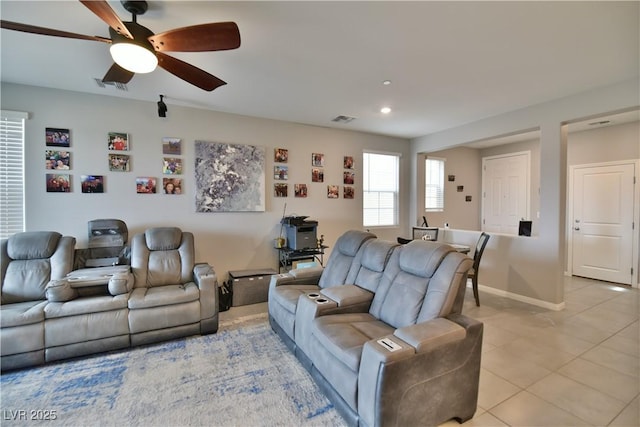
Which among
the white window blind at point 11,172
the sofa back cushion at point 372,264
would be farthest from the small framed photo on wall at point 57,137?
the sofa back cushion at point 372,264

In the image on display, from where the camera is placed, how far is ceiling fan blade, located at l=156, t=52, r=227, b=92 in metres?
2.13

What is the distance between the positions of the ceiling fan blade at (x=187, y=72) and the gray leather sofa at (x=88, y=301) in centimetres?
192

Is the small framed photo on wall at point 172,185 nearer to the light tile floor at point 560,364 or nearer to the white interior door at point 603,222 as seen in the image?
the light tile floor at point 560,364

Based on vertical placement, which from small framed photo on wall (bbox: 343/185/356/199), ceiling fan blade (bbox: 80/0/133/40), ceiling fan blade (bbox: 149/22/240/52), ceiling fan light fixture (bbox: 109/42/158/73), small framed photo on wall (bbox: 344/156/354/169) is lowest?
small framed photo on wall (bbox: 343/185/356/199)

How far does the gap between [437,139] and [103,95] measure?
5.21m

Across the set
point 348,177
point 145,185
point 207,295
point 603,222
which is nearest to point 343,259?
point 207,295

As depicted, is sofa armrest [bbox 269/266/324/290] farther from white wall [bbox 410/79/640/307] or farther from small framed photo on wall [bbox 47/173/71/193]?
white wall [bbox 410/79/640/307]

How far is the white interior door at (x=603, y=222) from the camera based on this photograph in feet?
15.8

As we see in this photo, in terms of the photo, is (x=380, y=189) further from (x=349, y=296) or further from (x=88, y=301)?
→ (x=88, y=301)

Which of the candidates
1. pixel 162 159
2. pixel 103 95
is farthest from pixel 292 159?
pixel 103 95

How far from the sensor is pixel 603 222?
16.7ft

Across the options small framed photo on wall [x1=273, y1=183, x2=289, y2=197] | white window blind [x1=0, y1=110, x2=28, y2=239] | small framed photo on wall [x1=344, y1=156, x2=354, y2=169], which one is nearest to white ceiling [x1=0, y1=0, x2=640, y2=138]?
white window blind [x1=0, y1=110, x2=28, y2=239]

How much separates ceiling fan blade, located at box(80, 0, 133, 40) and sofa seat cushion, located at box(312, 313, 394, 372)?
2.31m

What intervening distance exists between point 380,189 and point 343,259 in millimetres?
2862
